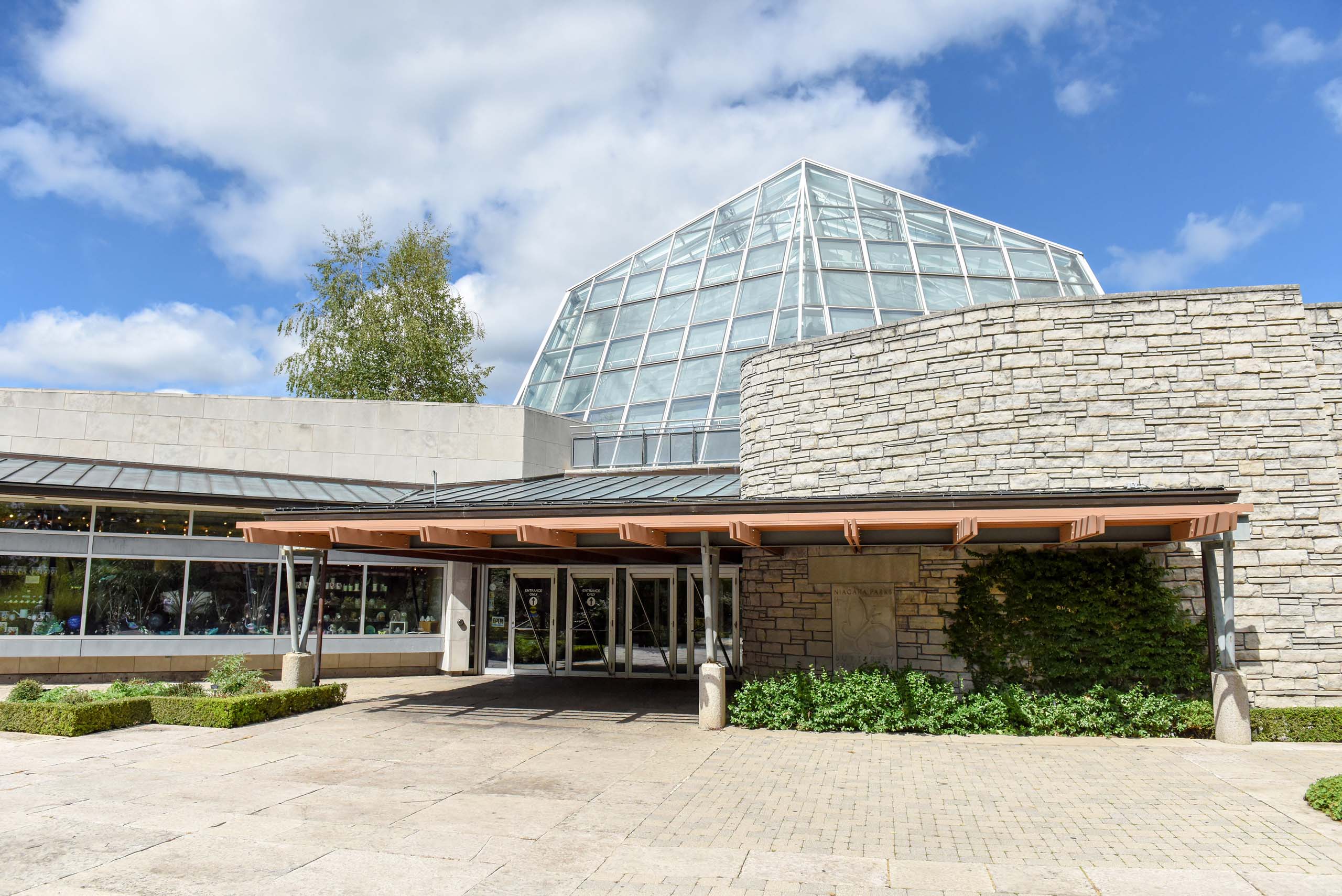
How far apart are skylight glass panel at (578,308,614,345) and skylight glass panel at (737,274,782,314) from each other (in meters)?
4.75

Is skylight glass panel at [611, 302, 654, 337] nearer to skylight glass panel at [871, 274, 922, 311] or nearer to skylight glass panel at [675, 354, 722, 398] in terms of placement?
skylight glass panel at [675, 354, 722, 398]

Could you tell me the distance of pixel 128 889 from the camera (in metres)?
6.34

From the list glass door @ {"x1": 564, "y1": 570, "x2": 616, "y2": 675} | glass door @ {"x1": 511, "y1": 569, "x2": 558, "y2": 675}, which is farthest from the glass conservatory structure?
glass door @ {"x1": 511, "y1": 569, "x2": 558, "y2": 675}

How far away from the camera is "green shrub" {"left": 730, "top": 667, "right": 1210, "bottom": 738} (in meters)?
12.0

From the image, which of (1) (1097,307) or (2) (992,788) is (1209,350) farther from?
(2) (992,788)

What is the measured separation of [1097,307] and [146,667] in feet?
63.0

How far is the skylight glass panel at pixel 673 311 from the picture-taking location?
25844mm

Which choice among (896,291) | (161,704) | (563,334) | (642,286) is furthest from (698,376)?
(161,704)

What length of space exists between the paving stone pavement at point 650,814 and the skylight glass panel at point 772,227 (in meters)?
17.2

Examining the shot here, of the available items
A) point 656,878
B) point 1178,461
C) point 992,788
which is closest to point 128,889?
point 656,878

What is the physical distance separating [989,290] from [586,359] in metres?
11.6

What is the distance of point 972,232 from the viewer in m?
27.0

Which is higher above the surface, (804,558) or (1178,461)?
(1178,461)

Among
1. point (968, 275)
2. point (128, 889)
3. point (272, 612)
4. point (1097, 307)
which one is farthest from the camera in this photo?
point (968, 275)
